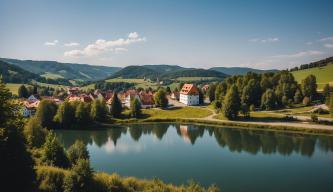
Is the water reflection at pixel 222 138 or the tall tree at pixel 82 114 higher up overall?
the tall tree at pixel 82 114

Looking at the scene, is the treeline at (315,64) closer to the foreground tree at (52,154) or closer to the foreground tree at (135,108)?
the foreground tree at (135,108)

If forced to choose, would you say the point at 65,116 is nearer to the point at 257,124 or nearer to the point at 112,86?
the point at 257,124

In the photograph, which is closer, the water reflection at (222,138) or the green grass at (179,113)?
the water reflection at (222,138)

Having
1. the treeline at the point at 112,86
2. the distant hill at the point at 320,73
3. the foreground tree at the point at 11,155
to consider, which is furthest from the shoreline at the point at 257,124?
the treeline at the point at 112,86

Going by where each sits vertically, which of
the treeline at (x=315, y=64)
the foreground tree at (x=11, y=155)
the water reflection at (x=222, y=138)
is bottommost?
the water reflection at (x=222, y=138)

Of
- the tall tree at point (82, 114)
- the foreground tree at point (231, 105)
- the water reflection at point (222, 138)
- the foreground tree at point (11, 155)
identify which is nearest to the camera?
the foreground tree at point (11, 155)

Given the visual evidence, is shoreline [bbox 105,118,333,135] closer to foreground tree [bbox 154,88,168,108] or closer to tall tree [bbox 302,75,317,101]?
foreground tree [bbox 154,88,168,108]

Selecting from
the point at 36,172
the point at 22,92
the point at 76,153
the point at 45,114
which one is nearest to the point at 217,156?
the point at 76,153

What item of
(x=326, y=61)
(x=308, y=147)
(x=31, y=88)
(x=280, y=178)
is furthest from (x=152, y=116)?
(x=326, y=61)
